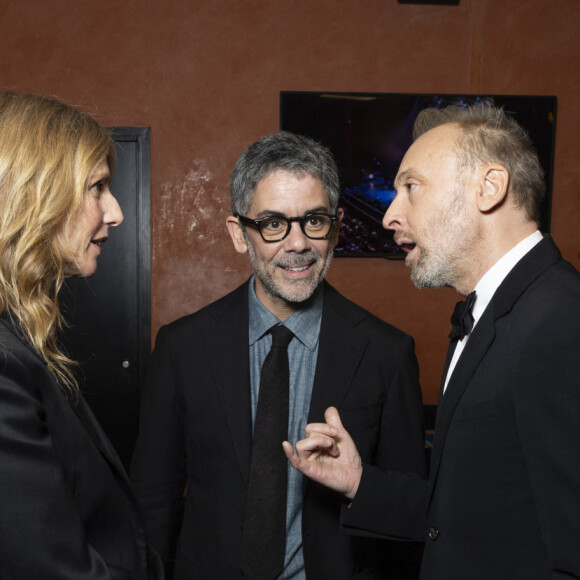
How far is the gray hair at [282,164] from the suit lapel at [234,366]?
1.04ft

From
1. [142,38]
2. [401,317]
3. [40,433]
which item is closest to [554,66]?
[401,317]

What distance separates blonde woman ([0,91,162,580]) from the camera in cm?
95

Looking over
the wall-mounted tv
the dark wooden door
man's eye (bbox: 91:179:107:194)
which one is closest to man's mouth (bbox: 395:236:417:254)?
man's eye (bbox: 91:179:107:194)

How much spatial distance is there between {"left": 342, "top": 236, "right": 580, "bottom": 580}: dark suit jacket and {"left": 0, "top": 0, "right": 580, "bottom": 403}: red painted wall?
2788 mm

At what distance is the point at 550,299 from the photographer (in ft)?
A: 3.89

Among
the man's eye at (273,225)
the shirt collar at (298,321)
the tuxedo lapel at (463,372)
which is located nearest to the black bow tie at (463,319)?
the tuxedo lapel at (463,372)

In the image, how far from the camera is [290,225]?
175cm

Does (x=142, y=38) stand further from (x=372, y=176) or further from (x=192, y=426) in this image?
(x=192, y=426)

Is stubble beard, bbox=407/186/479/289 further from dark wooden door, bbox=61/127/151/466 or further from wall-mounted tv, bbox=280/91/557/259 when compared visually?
dark wooden door, bbox=61/127/151/466

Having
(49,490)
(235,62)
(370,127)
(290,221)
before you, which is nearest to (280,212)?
(290,221)

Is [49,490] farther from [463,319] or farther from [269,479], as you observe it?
[463,319]

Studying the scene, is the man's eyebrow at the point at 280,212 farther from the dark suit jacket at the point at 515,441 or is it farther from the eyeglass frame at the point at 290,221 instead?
the dark suit jacket at the point at 515,441

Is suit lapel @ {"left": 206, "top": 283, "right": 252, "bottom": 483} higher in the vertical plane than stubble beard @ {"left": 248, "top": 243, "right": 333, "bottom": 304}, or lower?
lower

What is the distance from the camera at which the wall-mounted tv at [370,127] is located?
3930 millimetres
